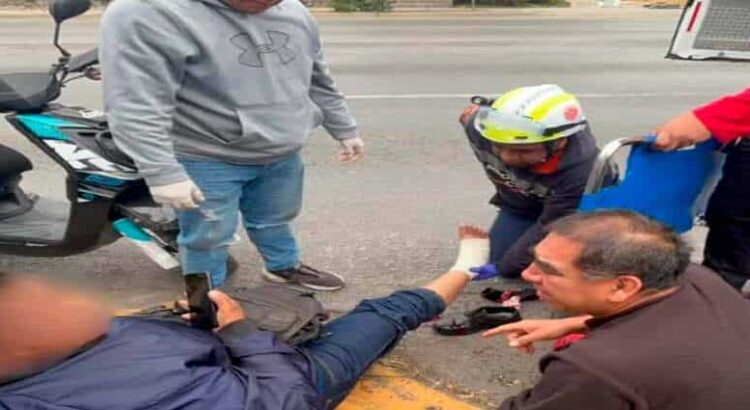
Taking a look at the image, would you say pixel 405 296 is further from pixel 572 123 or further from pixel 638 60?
pixel 638 60

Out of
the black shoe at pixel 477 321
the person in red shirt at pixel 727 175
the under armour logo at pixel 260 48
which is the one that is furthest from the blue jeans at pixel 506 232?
the under armour logo at pixel 260 48

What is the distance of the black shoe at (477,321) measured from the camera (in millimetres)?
3691

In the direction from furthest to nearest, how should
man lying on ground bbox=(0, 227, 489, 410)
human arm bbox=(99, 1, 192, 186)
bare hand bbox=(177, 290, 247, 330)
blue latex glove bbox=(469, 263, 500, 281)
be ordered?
blue latex glove bbox=(469, 263, 500, 281) → human arm bbox=(99, 1, 192, 186) → bare hand bbox=(177, 290, 247, 330) → man lying on ground bbox=(0, 227, 489, 410)

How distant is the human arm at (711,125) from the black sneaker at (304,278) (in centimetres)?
152

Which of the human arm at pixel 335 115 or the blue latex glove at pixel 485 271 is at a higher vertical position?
the human arm at pixel 335 115

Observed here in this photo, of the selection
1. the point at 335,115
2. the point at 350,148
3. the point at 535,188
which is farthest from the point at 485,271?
the point at 335,115

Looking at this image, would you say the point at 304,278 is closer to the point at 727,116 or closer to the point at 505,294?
the point at 505,294

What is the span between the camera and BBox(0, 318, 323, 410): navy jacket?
2.17m

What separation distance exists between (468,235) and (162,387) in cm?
180

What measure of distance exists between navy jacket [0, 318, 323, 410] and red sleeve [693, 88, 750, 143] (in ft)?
4.84

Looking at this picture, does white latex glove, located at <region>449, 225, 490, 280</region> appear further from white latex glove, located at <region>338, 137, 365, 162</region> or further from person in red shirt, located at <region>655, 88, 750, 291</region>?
person in red shirt, located at <region>655, 88, 750, 291</region>

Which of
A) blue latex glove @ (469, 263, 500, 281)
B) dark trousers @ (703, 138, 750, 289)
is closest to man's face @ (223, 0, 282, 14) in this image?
blue latex glove @ (469, 263, 500, 281)

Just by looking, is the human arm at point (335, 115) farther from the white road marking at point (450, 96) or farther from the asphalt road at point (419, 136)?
the white road marking at point (450, 96)

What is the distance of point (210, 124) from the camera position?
3.47m
